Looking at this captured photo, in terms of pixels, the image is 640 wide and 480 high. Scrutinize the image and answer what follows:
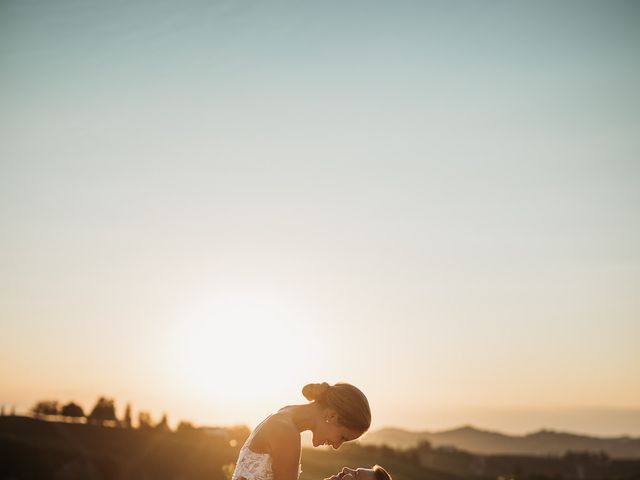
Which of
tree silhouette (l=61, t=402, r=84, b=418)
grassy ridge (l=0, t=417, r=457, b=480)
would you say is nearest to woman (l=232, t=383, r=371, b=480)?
grassy ridge (l=0, t=417, r=457, b=480)

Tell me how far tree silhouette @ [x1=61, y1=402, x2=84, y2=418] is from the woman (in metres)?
84.2

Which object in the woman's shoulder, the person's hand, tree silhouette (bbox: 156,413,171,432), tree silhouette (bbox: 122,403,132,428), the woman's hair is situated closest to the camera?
the woman's hair

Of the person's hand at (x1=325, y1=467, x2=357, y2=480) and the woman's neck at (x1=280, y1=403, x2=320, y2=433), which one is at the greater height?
the woman's neck at (x1=280, y1=403, x2=320, y2=433)

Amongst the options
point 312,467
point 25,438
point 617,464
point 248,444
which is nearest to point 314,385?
point 248,444

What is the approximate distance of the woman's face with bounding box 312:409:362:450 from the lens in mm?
6738

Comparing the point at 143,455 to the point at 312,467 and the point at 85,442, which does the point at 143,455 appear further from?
the point at 312,467

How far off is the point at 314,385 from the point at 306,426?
0.44 m

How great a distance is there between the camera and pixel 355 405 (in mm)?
6656

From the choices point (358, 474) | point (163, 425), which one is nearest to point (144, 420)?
point (163, 425)

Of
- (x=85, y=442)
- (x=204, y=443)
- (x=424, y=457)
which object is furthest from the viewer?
(x=424, y=457)

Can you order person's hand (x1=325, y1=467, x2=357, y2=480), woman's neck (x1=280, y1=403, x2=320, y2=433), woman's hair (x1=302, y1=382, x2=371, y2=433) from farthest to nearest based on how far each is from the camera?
person's hand (x1=325, y1=467, x2=357, y2=480) < woman's neck (x1=280, y1=403, x2=320, y2=433) < woman's hair (x1=302, y1=382, x2=371, y2=433)

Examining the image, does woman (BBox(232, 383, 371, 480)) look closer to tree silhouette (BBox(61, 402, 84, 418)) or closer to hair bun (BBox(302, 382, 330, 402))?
hair bun (BBox(302, 382, 330, 402))

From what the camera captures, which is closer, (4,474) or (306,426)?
(306,426)

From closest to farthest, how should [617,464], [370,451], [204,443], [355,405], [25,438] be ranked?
1. [355,405]
2. [204,443]
3. [25,438]
4. [370,451]
5. [617,464]
